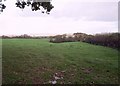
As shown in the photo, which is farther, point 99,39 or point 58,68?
point 99,39

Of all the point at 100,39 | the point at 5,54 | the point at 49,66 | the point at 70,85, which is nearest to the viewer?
the point at 70,85

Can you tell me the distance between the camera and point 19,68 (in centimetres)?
1079

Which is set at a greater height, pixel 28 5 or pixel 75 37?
pixel 28 5

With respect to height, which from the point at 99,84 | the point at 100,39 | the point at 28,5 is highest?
the point at 28,5

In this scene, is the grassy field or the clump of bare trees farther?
the clump of bare trees

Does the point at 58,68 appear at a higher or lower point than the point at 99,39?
lower

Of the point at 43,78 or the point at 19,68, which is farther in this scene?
the point at 19,68

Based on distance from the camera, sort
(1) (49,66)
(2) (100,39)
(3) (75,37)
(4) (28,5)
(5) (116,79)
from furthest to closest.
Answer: (3) (75,37), (2) (100,39), (4) (28,5), (1) (49,66), (5) (116,79)

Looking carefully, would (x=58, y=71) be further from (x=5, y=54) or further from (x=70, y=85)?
(x=5, y=54)

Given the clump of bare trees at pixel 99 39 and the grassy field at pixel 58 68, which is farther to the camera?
the clump of bare trees at pixel 99 39

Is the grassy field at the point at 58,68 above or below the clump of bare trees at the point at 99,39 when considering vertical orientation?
below

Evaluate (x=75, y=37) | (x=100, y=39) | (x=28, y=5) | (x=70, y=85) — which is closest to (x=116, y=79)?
(x=70, y=85)

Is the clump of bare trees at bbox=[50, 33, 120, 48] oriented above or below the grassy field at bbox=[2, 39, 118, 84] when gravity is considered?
above

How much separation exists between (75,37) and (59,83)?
14.4 metres
